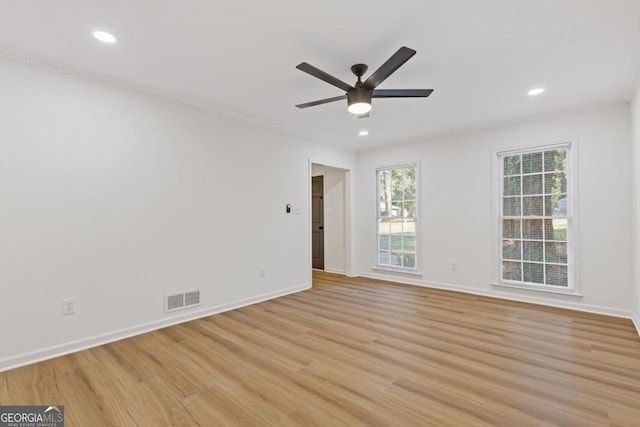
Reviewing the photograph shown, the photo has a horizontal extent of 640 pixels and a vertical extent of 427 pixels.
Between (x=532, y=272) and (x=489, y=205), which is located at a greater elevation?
(x=489, y=205)

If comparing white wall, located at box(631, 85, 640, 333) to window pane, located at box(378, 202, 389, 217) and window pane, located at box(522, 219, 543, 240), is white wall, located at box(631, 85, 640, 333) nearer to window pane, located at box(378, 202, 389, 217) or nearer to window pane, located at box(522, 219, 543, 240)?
window pane, located at box(522, 219, 543, 240)

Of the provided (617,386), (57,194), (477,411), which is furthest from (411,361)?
(57,194)

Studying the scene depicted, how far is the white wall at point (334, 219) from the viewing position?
645 centimetres

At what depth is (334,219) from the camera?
21.7 ft

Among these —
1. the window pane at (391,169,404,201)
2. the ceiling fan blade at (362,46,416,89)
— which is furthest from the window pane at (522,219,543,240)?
the ceiling fan blade at (362,46,416,89)

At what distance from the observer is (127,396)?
2.10 metres

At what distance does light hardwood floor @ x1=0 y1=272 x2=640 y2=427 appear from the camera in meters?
1.91

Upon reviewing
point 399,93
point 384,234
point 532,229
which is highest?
point 399,93

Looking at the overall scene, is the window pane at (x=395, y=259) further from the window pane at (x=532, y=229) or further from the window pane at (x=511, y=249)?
the window pane at (x=532, y=229)

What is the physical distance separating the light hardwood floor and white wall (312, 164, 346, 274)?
2.85 metres

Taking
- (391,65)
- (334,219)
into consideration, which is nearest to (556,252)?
(391,65)

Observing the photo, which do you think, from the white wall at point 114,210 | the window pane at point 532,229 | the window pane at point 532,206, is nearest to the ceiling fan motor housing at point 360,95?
the white wall at point 114,210

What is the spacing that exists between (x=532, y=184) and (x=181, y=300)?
4881 millimetres

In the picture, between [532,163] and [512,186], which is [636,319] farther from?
[532,163]
